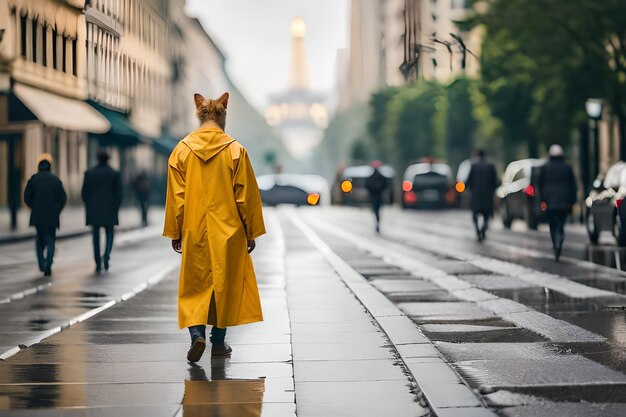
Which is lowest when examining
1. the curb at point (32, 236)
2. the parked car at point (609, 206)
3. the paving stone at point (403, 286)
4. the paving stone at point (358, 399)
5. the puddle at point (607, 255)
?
the paving stone at point (358, 399)

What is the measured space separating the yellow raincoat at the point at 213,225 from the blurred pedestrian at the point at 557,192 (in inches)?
464

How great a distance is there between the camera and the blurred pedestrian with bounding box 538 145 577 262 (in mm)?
19828

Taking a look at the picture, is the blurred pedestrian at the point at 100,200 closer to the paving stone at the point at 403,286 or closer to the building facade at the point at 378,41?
the paving stone at the point at 403,286

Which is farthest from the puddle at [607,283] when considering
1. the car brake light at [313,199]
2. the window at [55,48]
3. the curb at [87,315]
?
the car brake light at [313,199]

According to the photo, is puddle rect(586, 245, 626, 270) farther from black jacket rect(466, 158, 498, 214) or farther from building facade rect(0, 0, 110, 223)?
building facade rect(0, 0, 110, 223)

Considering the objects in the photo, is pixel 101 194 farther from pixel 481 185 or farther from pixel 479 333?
pixel 481 185

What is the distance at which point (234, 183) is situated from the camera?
8586mm

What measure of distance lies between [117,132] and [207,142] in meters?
38.7

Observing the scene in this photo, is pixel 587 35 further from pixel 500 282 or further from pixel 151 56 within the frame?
pixel 151 56

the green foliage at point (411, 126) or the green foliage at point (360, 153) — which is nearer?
the green foliage at point (411, 126)

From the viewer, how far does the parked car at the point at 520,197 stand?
30.7 m

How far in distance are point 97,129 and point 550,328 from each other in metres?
35.7

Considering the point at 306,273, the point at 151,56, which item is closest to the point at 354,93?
the point at 151,56

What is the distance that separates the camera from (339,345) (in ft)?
30.3
